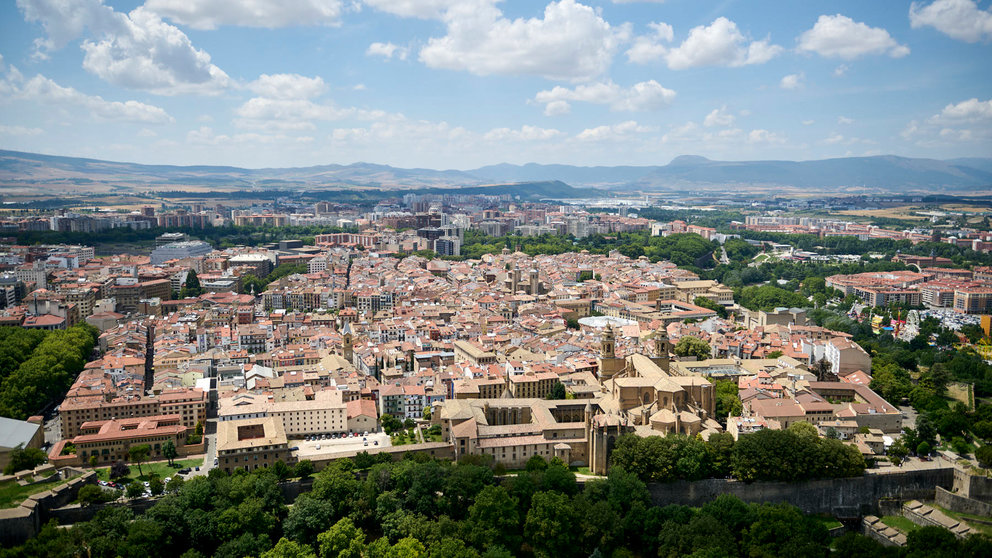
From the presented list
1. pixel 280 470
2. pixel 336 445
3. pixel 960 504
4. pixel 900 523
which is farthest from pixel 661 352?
pixel 280 470

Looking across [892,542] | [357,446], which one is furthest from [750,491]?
[357,446]

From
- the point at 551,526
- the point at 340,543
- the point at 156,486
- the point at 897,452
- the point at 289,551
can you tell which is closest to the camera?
the point at 289,551

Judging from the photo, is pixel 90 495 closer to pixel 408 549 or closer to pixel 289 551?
pixel 289 551

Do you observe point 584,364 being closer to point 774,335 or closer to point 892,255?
point 774,335

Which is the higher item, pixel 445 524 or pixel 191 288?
pixel 191 288

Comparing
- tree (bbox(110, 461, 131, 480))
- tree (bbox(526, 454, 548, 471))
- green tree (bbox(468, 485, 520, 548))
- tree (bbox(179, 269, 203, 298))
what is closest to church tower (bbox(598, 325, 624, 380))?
tree (bbox(526, 454, 548, 471))

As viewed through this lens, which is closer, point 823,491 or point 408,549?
point 408,549
